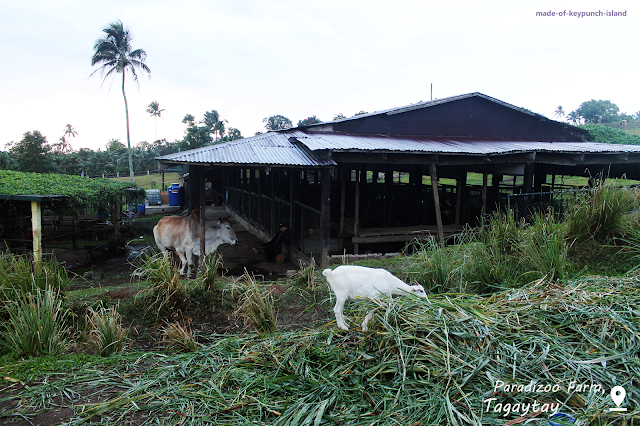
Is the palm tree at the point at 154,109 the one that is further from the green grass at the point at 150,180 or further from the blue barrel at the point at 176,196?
the blue barrel at the point at 176,196

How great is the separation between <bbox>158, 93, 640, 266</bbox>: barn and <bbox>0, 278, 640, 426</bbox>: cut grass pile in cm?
462

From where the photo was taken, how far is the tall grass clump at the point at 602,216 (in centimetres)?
578

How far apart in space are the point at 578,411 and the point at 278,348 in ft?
7.43

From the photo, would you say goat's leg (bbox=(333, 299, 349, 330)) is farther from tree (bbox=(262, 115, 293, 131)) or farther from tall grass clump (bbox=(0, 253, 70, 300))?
tree (bbox=(262, 115, 293, 131))

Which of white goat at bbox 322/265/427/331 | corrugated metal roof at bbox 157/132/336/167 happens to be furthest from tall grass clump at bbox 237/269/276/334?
corrugated metal roof at bbox 157/132/336/167

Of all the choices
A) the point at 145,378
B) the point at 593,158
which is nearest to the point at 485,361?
the point at 145,378

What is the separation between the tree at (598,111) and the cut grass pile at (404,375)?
197ft

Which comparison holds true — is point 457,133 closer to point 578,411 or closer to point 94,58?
point 578,411

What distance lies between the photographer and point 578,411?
2.43 m

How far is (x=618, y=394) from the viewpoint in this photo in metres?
2.51

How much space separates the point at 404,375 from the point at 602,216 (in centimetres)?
496

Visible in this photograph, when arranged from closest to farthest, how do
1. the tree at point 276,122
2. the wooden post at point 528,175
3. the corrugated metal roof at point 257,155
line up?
the corrugated metal roof at point 257,155 < the wooden post at point 528,175 < the tree at point 276,122

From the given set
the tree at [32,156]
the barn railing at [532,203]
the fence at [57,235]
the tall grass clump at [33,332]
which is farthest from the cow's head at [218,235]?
the tree at [32,156]

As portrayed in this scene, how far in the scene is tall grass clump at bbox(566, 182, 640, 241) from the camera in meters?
5.78
